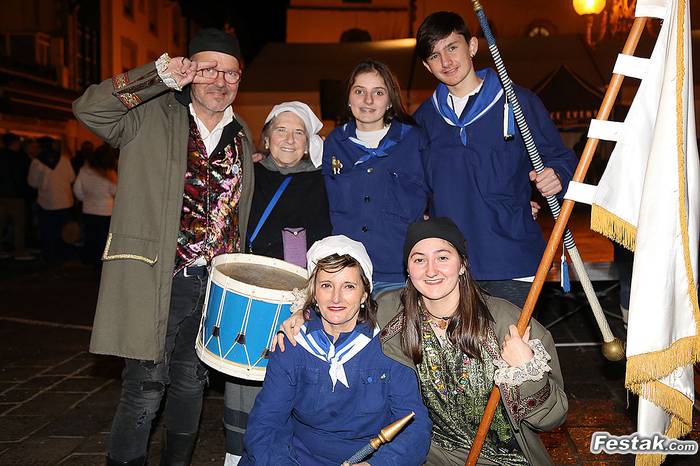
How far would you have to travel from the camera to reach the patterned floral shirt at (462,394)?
3.15 meters

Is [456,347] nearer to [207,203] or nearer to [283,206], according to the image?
[283,206]

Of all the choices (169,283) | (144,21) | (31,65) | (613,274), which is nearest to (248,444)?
(169,283)

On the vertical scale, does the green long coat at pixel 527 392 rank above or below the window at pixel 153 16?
below

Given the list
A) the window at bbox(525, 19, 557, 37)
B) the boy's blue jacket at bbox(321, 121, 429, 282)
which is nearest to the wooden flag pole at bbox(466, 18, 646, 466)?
the boy's blue jacket at bbox(321, 121, 429, 282)

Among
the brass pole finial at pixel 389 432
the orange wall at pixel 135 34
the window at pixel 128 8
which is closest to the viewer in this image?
the brass pole finial at pixel 389 432

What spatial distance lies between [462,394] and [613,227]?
94cm

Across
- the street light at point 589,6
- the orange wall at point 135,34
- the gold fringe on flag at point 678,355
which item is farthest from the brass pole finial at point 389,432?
the orange wall at point 135,34

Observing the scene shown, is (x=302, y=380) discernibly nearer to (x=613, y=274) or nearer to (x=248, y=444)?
(x=248, y=444)

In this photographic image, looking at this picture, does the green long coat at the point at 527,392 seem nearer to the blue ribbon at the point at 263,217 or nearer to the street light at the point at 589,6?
the blue ribbon at the point at 263,217

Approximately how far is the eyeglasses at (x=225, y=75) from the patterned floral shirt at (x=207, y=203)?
0.24m

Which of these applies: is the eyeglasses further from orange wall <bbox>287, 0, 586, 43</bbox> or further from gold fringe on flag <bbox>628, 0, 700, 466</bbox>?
orange wall <bbox>287, 0, 586, 43</bbox>

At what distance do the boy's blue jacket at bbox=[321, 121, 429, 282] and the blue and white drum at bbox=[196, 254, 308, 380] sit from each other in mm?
438

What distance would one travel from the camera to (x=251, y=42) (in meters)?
42.8

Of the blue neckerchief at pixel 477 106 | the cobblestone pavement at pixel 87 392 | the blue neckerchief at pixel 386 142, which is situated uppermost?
the blue neckerchief at pixel 477 106
